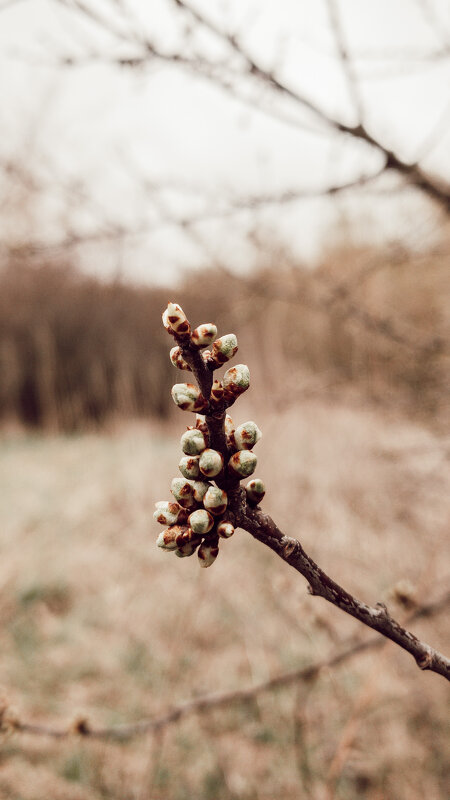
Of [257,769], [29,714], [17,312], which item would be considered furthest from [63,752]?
[17,312]

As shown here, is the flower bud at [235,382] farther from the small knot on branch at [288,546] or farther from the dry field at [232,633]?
the dry field at [232,633]

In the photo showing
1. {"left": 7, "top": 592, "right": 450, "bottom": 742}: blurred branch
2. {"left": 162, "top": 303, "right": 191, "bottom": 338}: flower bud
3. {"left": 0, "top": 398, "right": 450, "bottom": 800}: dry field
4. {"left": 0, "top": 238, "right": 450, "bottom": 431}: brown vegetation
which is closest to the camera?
{"left": 162, "top": 303, "right": 191, "bottom": 338}: flower bud

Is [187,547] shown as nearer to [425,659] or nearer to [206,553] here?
[206,553]

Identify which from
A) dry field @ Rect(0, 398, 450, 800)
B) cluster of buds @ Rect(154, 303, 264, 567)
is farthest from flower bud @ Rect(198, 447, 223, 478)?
dry field @ Rect(0, 398, 450, 800)

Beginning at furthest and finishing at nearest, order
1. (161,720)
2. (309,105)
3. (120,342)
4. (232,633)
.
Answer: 1. (120,342)
2. (232,633)
3. (309,105)
4. (161,720)

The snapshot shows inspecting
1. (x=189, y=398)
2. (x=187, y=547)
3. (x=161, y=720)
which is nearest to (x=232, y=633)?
(x=161, y=720)

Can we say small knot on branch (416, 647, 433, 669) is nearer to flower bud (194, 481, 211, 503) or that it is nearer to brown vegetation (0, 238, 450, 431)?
flower bud (194, 481, 211, 503)
